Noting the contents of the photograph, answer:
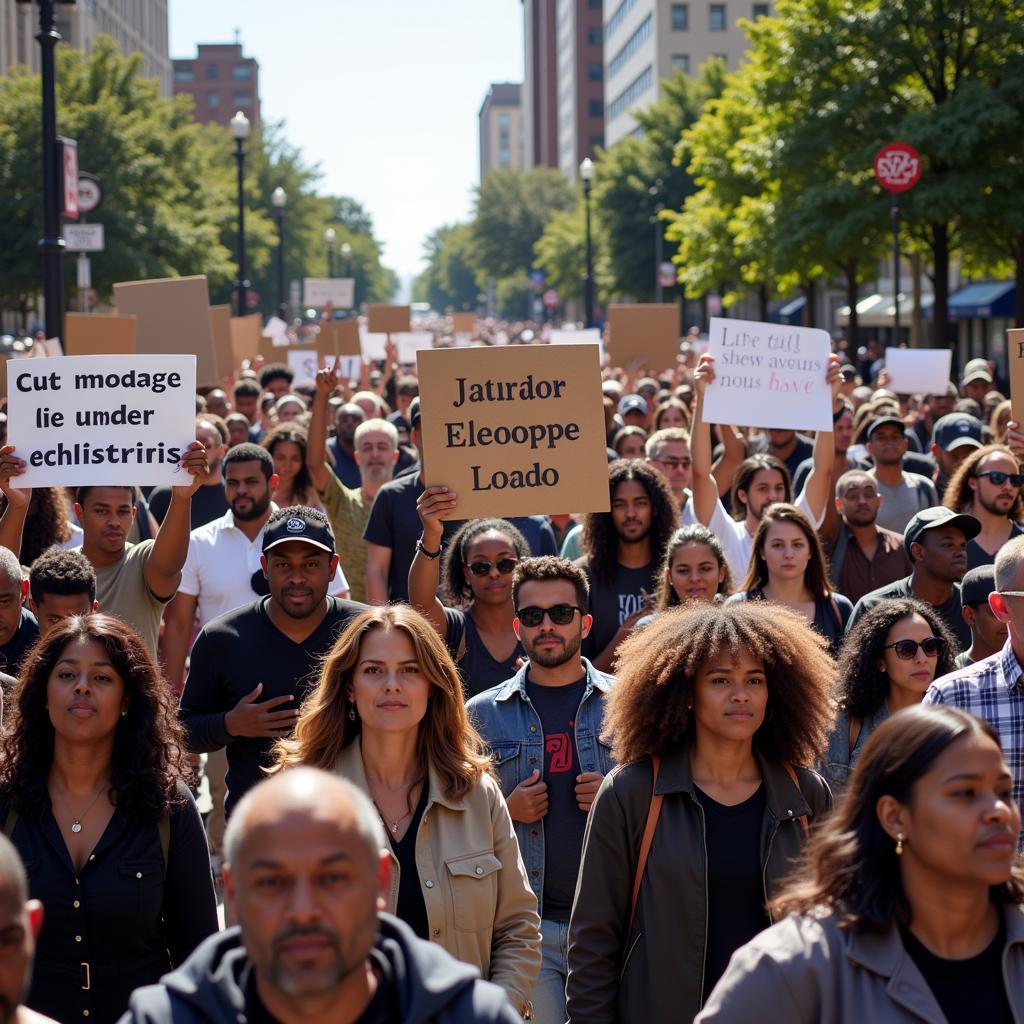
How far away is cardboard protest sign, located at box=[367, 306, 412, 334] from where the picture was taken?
2378 cm

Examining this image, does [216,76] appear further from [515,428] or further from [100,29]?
[515,428]

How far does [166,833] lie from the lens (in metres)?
4.45

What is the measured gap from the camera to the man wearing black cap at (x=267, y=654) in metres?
5.80

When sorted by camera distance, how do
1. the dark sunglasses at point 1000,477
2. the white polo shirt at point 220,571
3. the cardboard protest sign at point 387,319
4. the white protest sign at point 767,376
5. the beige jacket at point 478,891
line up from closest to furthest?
the beige jacket at point 478,891 < the white polo shirt at point 220,571 < the dark sunglasses at point 1000,477 < the white protest sign at point 767,376 < the cardboard protest sign at point 387,319

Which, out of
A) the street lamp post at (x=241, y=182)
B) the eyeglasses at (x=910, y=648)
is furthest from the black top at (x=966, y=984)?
the street lamp post at (x=241, y=182)

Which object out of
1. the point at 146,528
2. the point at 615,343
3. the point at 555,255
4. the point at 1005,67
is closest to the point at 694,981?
the point at 146,528

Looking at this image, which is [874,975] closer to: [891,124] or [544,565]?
[544,565]

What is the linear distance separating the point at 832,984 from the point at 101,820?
208 cm

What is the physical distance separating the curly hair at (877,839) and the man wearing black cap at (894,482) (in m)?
6.79

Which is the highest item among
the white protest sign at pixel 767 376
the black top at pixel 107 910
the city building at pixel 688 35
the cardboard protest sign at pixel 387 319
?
the city building at pixel 688 35

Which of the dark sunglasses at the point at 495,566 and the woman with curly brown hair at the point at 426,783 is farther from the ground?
the dark sunglasses at the point at 495,566

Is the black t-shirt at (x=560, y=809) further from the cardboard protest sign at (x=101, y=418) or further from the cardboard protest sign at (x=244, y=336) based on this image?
the cardboard protest sign at (x=244, y=336)

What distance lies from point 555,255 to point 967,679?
80822mm

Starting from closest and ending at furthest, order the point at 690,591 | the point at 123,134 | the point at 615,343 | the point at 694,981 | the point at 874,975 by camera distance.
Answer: the point at 874,975 < the point at 694,981 < the point at 690,591 < the point at 615,343 < the point at 123,134
